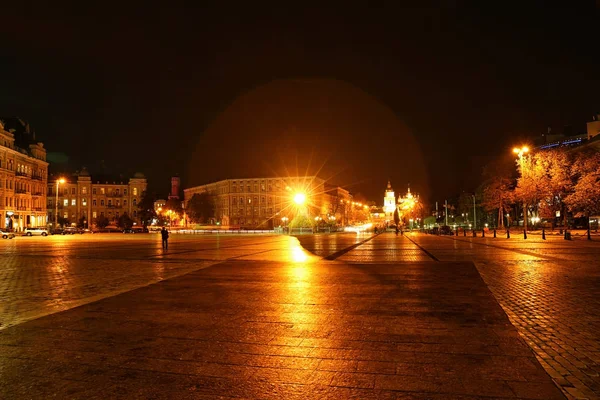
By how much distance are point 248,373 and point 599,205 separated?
52.5m

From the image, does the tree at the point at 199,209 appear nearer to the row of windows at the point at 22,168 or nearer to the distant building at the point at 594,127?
the row of windows at the point at 22,168

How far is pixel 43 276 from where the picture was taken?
15.2m

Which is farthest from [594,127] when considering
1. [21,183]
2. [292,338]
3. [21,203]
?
[21,203]

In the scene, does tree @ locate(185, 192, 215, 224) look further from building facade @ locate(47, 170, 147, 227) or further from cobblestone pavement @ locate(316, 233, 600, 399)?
cobblestone pavement @ locate(316, 233, 600, 399)

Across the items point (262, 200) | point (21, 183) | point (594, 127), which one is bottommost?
point (262, 200)

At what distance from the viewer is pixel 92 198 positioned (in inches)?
4995

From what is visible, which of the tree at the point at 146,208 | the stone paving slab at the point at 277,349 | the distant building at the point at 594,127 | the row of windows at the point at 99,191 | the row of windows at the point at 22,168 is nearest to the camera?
the stone paving slab at the point at 277,349

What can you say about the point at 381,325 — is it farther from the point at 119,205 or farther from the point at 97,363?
the point at 119,205

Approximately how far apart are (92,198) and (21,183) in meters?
46.6

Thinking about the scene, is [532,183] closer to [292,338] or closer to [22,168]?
[292,338]

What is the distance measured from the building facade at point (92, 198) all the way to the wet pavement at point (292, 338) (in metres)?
120

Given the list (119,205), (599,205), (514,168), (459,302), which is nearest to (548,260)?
(459,302)

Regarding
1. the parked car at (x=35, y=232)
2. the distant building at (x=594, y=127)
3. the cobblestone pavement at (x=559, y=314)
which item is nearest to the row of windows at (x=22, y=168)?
the parked car at (x=35, y=232)

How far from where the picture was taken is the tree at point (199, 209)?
129 metres
